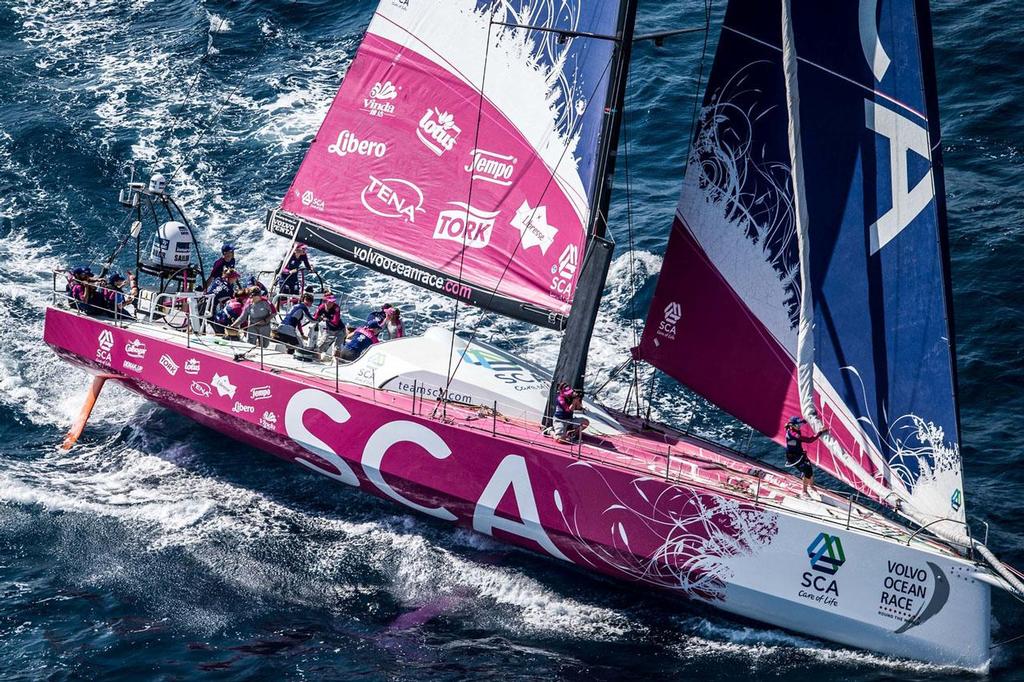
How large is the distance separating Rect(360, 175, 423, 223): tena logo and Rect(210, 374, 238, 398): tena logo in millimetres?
3372

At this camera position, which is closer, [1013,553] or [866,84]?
[866,84]

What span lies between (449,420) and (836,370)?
5140 mm

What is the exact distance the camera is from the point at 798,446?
1532cm

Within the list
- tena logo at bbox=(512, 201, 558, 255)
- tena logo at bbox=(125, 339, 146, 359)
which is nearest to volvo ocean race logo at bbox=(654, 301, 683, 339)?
tena logo at bbox=(512, 201, 558, 255)

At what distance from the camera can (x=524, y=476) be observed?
16.0m

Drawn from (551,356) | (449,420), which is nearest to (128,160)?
(551,356)

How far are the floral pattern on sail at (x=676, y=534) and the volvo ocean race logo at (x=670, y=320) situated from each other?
6.78 ft

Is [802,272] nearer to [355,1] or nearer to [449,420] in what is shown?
[449,420]

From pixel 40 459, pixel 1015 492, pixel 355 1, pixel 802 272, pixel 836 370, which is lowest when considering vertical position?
pixel 40 459

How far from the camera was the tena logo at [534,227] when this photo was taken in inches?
643

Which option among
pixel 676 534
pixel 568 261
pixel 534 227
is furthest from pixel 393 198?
pixel 676 534

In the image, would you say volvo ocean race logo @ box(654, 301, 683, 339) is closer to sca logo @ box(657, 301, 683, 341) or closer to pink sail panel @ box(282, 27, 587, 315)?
sca logo @ box(657, 301, 683, 341)

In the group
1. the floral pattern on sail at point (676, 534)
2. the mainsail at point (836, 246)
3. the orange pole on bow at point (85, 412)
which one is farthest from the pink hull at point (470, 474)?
the mainsail at point (836, 246)

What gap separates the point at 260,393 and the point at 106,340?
3381 mm
